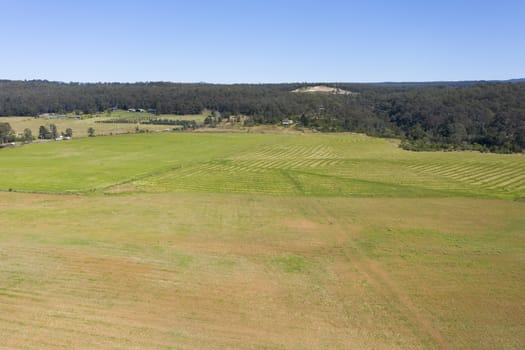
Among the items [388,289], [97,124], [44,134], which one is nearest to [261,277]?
[388,289]

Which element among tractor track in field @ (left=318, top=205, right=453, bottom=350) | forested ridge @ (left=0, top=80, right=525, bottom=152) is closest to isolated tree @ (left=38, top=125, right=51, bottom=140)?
forested ridge @ (left=0, top=80, right=525, bottom=152)

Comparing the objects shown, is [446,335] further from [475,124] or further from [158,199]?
[475,124]

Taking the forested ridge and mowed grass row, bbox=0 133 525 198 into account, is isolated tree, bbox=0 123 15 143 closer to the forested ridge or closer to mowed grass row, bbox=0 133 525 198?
mowed grass row, bbox=0 133 525 198

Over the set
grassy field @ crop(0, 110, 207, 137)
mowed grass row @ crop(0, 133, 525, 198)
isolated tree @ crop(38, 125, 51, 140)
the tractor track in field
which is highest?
grassy field @ crop(0, 110, 207, 137)

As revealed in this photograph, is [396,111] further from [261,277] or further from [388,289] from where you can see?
[261,277]

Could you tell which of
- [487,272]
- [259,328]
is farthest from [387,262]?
[259,328]

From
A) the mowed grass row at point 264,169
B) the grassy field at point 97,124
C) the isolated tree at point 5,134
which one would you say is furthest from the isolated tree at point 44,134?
the mowed grass row at point 264,169
